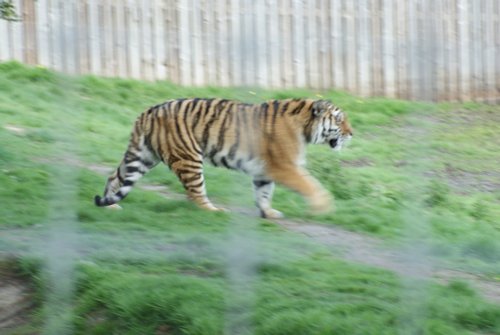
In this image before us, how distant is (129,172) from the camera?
354 inches

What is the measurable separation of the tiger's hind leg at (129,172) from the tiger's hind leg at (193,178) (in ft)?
0.87

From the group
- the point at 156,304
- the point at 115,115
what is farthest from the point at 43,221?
the point at 115,115

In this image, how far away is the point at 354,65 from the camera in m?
15.2

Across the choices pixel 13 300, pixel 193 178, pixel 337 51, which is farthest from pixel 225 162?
pixel 337 51

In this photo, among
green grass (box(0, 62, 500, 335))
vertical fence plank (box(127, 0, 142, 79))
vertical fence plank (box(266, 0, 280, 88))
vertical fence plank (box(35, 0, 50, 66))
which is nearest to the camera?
green grass (box(0, 62, 500, 335))

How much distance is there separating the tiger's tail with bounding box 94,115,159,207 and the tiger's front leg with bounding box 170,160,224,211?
0.28m

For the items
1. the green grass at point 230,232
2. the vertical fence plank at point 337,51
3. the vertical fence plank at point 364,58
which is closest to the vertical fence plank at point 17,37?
the green grass at point 230,232

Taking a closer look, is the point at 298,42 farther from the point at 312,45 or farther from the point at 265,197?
the point at 265,197

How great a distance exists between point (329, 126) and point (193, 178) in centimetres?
133

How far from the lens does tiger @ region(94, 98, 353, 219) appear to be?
8.67 metres

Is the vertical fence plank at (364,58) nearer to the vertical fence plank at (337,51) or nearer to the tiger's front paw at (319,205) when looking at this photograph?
the vertical fence plank at (337,51)

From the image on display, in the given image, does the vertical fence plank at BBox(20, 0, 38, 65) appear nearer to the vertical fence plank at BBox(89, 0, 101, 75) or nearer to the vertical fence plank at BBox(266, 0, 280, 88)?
the vertical fence plank at BBox(89, 0, 101, 75)

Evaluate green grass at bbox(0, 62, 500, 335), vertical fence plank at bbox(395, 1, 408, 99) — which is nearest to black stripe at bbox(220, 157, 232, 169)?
green grass at bbox(0, 62, 500, 335)

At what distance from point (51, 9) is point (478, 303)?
8.88 metres
